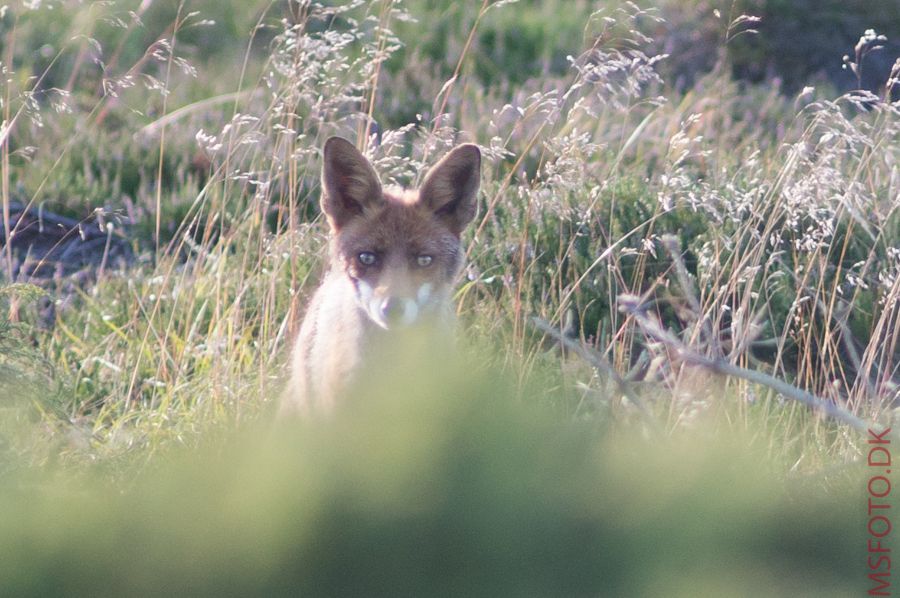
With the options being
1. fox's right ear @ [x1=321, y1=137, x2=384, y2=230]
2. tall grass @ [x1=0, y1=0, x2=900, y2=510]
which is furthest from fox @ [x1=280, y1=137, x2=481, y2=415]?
tall grass @ [x1=0, y1=0, x2=900, y2=510]

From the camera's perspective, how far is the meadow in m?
1.21

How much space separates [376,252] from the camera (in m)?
4.28

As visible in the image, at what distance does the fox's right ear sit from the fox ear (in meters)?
0.21

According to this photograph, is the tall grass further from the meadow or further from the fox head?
the fox head

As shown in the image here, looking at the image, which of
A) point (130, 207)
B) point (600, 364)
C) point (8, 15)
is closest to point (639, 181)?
point (130, 207)

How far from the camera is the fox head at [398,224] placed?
13.7ft

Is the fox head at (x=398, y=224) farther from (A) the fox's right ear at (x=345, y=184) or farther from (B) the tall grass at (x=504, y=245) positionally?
(B) the tall grass at (x=504, y=245)

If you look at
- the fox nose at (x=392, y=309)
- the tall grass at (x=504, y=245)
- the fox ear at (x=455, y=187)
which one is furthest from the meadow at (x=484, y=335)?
the fox nose at (x=392, y=309)

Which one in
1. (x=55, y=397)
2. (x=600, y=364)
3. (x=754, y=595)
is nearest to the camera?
(x=754, y=595)

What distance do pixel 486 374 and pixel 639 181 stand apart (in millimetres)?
5263

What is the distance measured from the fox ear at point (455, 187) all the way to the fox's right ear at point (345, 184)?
0.21m

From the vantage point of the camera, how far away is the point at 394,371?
4.41ft

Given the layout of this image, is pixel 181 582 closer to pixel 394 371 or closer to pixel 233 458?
pixel 233 458

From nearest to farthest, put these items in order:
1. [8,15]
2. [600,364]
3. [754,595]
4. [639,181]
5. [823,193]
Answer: [754,595], [600,364], [823,193], [639,181], [8,15]
